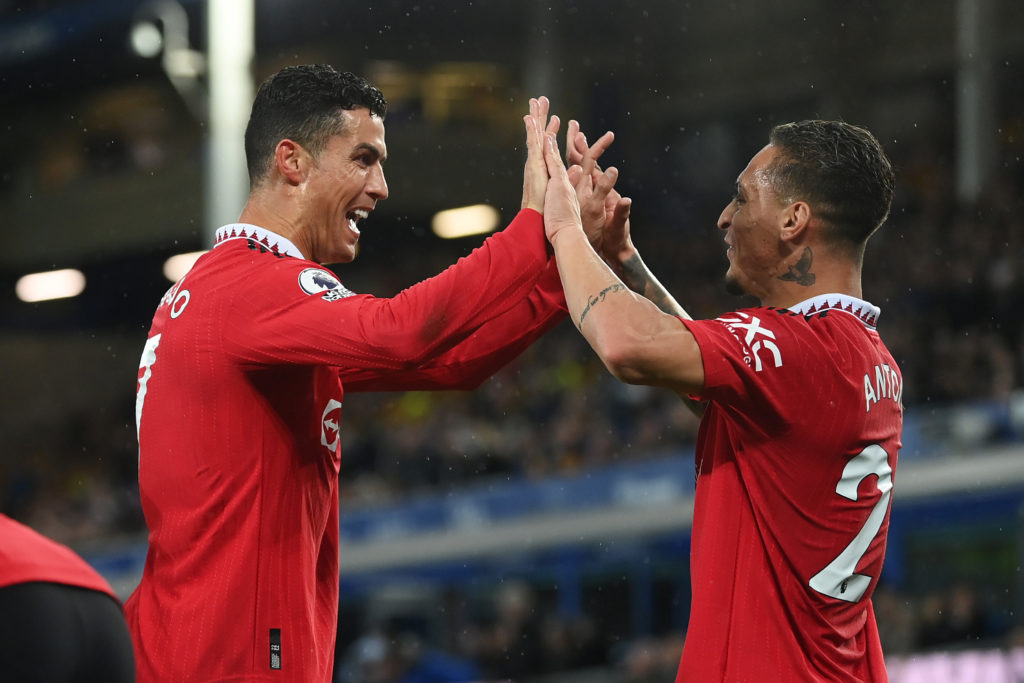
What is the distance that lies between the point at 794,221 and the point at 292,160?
108 cm

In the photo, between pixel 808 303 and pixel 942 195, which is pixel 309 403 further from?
pixel 942 195

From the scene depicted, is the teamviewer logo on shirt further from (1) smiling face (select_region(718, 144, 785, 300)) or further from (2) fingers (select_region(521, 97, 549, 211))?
(1) smiling face (select_region(718, 144, 785, 300))

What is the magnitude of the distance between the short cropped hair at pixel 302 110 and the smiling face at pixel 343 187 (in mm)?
27

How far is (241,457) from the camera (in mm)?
2459

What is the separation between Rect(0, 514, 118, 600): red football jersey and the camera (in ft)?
5.75

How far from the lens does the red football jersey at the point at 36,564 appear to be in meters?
1.75

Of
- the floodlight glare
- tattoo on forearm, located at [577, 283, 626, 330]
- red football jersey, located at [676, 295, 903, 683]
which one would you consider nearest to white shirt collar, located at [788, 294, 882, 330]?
red football jersey, located at [676, 295, 903, 683]

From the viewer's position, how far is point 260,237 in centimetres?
263

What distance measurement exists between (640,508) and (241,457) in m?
7.11

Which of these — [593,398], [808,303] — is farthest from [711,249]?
[808,303]

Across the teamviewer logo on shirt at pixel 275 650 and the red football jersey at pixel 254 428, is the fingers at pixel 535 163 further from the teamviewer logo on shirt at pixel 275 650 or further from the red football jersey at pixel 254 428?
the teamviewer logo on shirt at pixel 275 650

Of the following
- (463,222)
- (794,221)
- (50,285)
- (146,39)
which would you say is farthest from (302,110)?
(50,285)

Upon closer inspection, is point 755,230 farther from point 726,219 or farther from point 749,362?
point 749,362

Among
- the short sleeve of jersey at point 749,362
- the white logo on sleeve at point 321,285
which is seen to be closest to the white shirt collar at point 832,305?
the short sleeve of jersey at point 749,362
